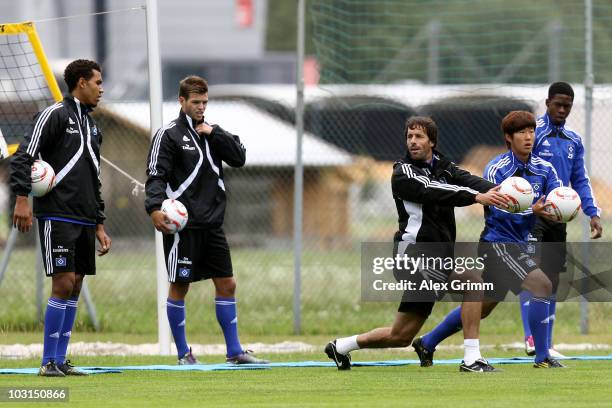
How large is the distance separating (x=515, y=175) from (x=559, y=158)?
110cm

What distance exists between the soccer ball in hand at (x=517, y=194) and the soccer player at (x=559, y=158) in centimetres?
133

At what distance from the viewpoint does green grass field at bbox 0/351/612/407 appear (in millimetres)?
7652

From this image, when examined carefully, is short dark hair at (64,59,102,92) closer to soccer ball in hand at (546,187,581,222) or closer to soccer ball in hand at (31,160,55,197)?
soccer ball in hand at (31,160,55,197)

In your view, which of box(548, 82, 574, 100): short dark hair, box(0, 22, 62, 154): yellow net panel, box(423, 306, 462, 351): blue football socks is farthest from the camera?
box(0, 22, 62, 154): yellow net panel

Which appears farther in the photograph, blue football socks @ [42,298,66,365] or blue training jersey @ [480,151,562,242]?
blue training jersey @ [480,151,562,242]

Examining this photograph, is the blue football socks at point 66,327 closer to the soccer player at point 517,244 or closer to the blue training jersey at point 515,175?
the soccer player at point 517,244

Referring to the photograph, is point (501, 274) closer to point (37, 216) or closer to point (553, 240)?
point (553, 240)

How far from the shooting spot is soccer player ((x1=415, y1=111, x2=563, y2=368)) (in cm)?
965

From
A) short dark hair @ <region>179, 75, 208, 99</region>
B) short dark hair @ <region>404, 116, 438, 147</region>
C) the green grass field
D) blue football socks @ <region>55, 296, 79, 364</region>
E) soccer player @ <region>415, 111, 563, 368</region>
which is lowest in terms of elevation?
the green grass field

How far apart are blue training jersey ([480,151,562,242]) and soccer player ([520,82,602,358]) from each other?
598mm

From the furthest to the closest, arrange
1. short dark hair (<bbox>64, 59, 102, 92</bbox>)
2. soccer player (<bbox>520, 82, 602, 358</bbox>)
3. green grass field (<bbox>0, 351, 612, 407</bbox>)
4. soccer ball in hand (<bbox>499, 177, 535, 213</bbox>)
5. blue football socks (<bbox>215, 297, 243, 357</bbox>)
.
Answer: soccer player (<bbox>520, 82, 602, 358</bbox>) → blue football socks (<bbox>215, 297, 243, 357</bbox>) → short dark hair (<bbox>64, 59, 102, 92</bbox>) → soccer ball in hand (<bbox>499, 177, 535, 213</bbox>) → green grass field (<bbox>0, 351, 612, 407</bbox>)

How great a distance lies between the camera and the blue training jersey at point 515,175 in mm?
9781

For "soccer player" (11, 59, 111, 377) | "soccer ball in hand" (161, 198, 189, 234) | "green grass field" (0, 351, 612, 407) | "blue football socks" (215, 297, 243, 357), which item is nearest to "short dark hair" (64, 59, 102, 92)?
"soccer player" (11, 59, 111, 377)

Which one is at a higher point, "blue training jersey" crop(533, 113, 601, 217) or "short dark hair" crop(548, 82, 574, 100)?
"short dark hair" crop(548, 82, 574, 100)
